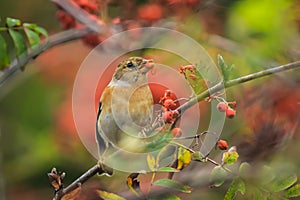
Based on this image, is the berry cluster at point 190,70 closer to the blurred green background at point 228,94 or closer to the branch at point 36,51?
the blurred green background at point 228,94

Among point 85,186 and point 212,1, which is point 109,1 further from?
point 85,186

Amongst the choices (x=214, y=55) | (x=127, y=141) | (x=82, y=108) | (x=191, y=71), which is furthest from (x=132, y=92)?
(x=82, y=108)

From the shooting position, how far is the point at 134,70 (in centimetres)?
186

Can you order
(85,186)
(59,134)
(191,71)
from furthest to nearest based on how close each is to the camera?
1. (59,134)
2. (85,186)
3. (191,71)

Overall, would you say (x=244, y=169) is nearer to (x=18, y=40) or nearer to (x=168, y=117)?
(x=168, y=117)

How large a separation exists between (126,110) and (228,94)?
0.78 ft

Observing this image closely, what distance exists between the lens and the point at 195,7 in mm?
2385

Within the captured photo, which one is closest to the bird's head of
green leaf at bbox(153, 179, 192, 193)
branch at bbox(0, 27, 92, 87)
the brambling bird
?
the brambling bird

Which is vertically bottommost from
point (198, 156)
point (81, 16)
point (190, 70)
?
point (81, 16)

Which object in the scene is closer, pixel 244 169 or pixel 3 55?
pixel 244 169

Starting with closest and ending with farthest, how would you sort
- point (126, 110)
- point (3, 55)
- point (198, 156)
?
point (198, 156), point (126, 110), point (3, 55)

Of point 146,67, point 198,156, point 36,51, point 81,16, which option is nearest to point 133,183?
point 198,156

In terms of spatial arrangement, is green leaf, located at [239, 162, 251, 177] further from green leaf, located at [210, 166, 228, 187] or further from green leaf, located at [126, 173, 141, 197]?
green leaf, located at [126, 173, 141, 197]

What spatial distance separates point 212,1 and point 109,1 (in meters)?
0.31
